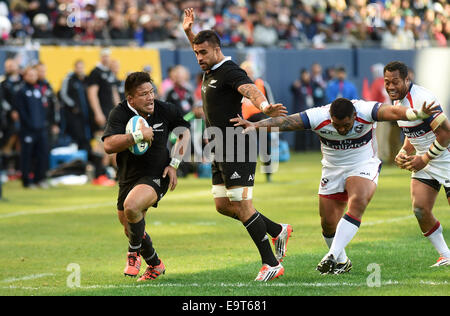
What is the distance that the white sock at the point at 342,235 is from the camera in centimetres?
879

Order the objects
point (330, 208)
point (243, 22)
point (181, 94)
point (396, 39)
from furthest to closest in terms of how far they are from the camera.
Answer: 1. point (396, 39)
2. point (243, 22)
3. point (181, 94)
4. point (330, 208)

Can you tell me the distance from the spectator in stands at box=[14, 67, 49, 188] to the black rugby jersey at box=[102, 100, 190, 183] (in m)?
10.0

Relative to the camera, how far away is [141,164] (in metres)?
9.07

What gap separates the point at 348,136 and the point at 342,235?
99cm

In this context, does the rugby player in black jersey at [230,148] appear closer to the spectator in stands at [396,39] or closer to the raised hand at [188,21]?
the raised hand at [188,21]

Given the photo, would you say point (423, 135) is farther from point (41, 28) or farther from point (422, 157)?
point (41, 28)

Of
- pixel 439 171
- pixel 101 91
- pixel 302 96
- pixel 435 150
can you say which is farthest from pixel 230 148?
pixel 302 96

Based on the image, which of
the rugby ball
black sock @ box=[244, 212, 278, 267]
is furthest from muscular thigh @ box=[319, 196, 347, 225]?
the rugby ball

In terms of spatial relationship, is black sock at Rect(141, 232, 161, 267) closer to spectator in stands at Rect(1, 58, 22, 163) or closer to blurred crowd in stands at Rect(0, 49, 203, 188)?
blurred crowd in stands at Rect(0, 49, 203, 188)

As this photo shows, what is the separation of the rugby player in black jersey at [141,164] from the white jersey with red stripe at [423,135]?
2420 millimetres

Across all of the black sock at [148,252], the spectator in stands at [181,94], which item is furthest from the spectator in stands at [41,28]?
the black sock at [148,252]
